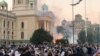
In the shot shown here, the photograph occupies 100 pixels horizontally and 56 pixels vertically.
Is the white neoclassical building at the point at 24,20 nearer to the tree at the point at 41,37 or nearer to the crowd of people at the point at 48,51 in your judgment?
the tree at the point at 41,37

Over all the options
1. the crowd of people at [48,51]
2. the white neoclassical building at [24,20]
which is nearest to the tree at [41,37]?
the white neoclassical building at [24,20]

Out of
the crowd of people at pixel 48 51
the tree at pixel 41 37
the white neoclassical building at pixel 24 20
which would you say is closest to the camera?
the crowd of people at pixel 48 51

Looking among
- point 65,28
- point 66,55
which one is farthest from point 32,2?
point 66,55

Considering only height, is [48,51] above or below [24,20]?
below

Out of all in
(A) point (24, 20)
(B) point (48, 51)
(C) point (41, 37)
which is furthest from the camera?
(A) point (24, 20)

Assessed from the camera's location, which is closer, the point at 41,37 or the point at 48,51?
the point at 48,51

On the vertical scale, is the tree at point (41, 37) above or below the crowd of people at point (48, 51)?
below

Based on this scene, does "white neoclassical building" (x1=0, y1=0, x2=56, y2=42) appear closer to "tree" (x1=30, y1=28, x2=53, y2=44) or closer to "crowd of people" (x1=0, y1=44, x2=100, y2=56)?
"tree" (x1=30, y1=28, x2=53, y2=44)

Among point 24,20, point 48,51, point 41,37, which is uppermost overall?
point 24,20

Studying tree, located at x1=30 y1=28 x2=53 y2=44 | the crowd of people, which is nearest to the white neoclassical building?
tree, located at x1=30 y1=28 x2=53 y2=44

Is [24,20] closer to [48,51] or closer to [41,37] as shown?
[41,37]

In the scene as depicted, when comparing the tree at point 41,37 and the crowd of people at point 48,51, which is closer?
the crowd of people at point 48,51

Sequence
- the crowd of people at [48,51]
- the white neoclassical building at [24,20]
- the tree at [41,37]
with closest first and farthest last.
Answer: the crowd of people at [48,51] → the tree at [41,37] → the white neoclassical building at [24,20]

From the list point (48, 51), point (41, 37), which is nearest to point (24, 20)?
point (41, 37)
